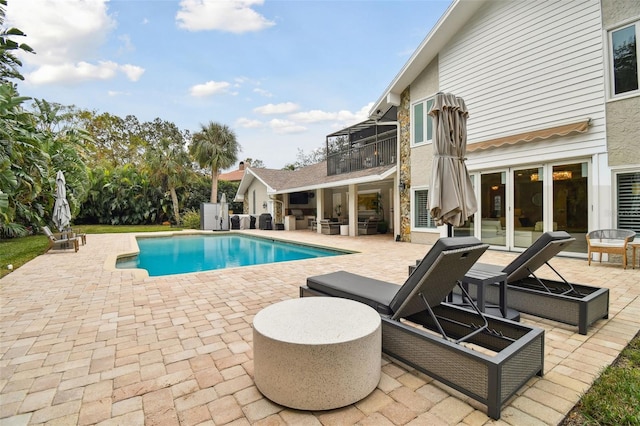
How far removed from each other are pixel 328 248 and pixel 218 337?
8.42 meters

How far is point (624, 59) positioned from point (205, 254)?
13.3 meters

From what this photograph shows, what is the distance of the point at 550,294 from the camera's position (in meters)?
3.71

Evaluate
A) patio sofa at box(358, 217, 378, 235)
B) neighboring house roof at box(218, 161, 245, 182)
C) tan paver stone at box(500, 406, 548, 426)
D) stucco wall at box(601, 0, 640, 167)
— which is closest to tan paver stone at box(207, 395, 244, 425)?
tan paver stone at box(500, 406, 548, 426)

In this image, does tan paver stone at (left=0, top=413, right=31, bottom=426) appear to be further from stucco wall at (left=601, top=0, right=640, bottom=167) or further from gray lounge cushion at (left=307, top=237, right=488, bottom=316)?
stucco wall at (left=601, top=0, right=640, bottom=167)

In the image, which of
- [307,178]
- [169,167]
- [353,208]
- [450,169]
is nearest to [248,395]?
[450,169]

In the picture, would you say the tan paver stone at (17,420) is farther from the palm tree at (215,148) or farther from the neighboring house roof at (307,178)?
the palm tree at (215,148)

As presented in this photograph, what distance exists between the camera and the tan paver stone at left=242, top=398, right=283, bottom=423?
2.11 metres

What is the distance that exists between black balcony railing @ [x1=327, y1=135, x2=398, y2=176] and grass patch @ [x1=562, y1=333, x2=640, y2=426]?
11.5 metres

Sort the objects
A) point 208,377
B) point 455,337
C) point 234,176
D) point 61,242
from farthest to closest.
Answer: point 234,176 → point 61,242 → point 455,337 → point 208,377

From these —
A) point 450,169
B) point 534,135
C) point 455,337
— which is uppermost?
point 534,135

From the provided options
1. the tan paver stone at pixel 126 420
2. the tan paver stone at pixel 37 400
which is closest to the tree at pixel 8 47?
the tan paver stone at pixel 37 400

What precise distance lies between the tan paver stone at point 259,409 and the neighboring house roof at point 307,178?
1117cm

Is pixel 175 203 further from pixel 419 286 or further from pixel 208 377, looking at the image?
pixel 419 286

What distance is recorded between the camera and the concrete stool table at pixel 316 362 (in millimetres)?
2115
